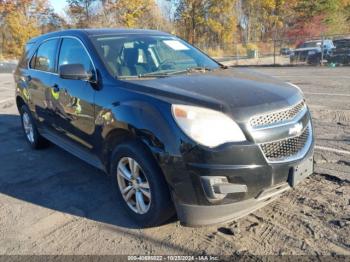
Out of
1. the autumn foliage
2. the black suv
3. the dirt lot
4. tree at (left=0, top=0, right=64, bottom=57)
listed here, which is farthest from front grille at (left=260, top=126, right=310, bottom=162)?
tree at (left=0, top=0, right=64, bottom=57)

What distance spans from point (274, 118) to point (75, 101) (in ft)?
7.24

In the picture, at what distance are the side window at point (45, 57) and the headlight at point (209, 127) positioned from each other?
2702mm

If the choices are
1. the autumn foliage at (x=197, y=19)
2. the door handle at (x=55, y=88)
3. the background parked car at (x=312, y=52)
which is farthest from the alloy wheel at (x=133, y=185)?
the autumn foliage at (x=197, y=19)

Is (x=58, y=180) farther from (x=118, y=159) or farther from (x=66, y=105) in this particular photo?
(x=118, y=159)

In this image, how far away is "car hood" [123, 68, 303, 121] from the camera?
9.33ft

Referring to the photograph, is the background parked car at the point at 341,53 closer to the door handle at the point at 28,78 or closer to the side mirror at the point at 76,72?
the door handle at the point at 28,78

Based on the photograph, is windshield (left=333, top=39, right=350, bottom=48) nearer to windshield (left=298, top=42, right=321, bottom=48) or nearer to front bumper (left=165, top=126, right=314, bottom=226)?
windshield (left=298, top=42, right=321, bottom=48)

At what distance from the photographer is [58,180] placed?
4473mm

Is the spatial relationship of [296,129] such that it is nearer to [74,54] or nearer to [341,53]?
[74,54]

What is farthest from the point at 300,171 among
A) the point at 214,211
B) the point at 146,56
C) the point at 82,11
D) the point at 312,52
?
the point at 82,11

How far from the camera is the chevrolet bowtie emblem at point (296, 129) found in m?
2.98

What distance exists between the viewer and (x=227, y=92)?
10.2ft

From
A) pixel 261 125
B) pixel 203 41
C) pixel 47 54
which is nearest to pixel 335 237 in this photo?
pixel 261 125

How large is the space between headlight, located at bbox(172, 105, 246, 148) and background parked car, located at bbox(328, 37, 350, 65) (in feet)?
63.5
